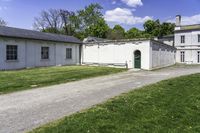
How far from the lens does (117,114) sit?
21.4 ft

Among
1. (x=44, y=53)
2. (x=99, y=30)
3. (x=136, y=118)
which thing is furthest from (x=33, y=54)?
(x=99, y=30)

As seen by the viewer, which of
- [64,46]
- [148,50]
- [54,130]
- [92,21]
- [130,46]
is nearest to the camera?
[54,130]

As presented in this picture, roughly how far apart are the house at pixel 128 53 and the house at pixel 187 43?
11.1 metres

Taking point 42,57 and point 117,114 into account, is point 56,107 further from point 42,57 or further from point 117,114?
point 42,57

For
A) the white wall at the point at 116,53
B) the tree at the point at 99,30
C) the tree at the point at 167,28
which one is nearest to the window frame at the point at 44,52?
the white wall at the point at 116,53

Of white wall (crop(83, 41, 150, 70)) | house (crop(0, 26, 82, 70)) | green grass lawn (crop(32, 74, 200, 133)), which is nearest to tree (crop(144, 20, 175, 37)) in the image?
white wall (crop(83, 41, 150, 70))

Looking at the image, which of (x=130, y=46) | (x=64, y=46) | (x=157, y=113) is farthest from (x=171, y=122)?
(x=64, y=46)

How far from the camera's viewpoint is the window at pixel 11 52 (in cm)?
2189

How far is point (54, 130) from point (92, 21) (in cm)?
6677

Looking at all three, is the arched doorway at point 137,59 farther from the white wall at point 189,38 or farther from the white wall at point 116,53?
the white wall at point 189,38

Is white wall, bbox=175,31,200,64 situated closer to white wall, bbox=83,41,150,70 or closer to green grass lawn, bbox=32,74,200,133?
white wall, bbox=83,41,150,70

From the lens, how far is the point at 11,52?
876 inches

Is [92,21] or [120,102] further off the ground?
[92,21]

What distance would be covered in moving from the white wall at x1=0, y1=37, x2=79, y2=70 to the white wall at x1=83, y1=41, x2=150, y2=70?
2.48 meters
